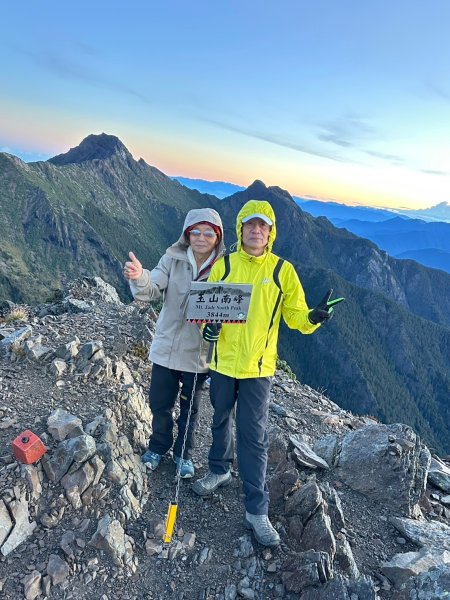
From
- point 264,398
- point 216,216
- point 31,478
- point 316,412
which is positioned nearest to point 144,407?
point 31,478

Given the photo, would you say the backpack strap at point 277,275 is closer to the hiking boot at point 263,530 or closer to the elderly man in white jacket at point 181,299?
the elderly man in white jacket at point 181,299

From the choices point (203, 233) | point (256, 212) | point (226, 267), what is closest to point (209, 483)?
point (226, 267)

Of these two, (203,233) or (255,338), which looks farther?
(203,233)

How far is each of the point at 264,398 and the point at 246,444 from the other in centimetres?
61

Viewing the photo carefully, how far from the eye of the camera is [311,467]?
6.57 meters

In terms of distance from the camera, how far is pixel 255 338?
193 inches

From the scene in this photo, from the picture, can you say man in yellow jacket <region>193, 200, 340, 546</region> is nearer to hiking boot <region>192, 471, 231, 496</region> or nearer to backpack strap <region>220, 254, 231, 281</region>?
backpack strap <region>220, 254, 231, 281</region>

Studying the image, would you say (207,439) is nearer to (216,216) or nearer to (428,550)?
(428,550)

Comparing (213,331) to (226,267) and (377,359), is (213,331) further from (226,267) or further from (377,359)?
(377,359)

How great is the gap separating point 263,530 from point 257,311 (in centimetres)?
267

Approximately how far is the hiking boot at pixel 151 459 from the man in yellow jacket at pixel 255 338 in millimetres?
1589

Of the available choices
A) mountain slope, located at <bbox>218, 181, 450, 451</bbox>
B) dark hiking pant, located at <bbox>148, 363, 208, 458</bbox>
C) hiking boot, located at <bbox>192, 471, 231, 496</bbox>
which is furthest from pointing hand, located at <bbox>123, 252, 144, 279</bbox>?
mountain slope, located at <bbox>218, 181, 450, 451</bbox>

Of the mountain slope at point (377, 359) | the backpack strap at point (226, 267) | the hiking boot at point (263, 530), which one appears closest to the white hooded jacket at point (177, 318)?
the backpack strap at point (226, 267)

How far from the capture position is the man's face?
4.88 metres
